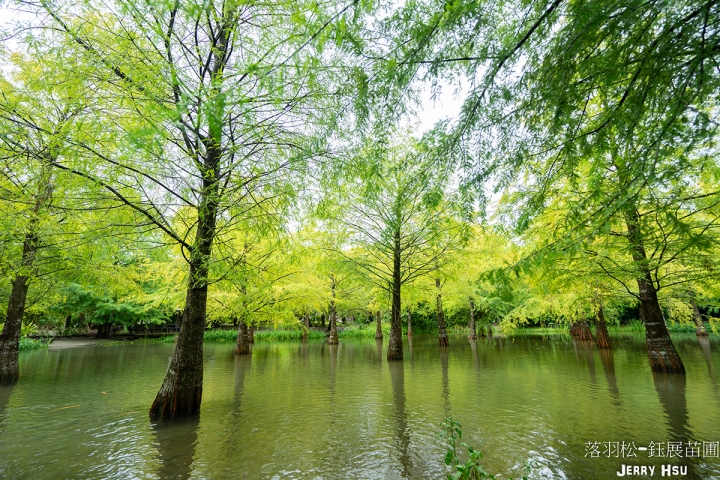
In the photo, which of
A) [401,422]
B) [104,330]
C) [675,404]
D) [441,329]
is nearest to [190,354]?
[401,422]

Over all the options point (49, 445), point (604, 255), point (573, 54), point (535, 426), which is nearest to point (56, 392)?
point (49, 445)

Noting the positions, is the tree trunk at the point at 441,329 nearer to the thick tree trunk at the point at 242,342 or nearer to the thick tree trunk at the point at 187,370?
the thick tree trunk at the point at 242,342

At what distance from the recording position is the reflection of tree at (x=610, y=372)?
24.5 feet

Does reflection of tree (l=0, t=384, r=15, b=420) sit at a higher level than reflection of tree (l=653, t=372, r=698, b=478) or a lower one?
lower

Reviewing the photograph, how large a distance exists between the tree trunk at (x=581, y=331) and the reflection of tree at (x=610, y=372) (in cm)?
647

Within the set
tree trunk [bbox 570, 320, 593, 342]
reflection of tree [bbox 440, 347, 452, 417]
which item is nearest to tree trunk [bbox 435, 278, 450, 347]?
reflection of tree [bbox 440, 347, 452, 417]

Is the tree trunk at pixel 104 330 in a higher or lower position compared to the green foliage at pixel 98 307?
lower

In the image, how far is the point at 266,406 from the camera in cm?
739

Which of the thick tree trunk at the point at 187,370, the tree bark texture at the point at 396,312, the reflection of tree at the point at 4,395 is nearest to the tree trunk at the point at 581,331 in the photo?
the tree bark texture at the point at 396,312

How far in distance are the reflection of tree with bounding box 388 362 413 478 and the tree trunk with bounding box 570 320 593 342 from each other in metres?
17.6

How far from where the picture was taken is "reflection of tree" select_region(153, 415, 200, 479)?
4.40 metres

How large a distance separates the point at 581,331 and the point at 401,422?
23.3 meters

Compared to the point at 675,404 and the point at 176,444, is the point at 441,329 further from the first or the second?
the point at 176,444

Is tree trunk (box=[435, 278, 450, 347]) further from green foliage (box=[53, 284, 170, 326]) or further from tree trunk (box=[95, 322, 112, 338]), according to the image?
tree trunk (box=[95, 322, 112, 338])
